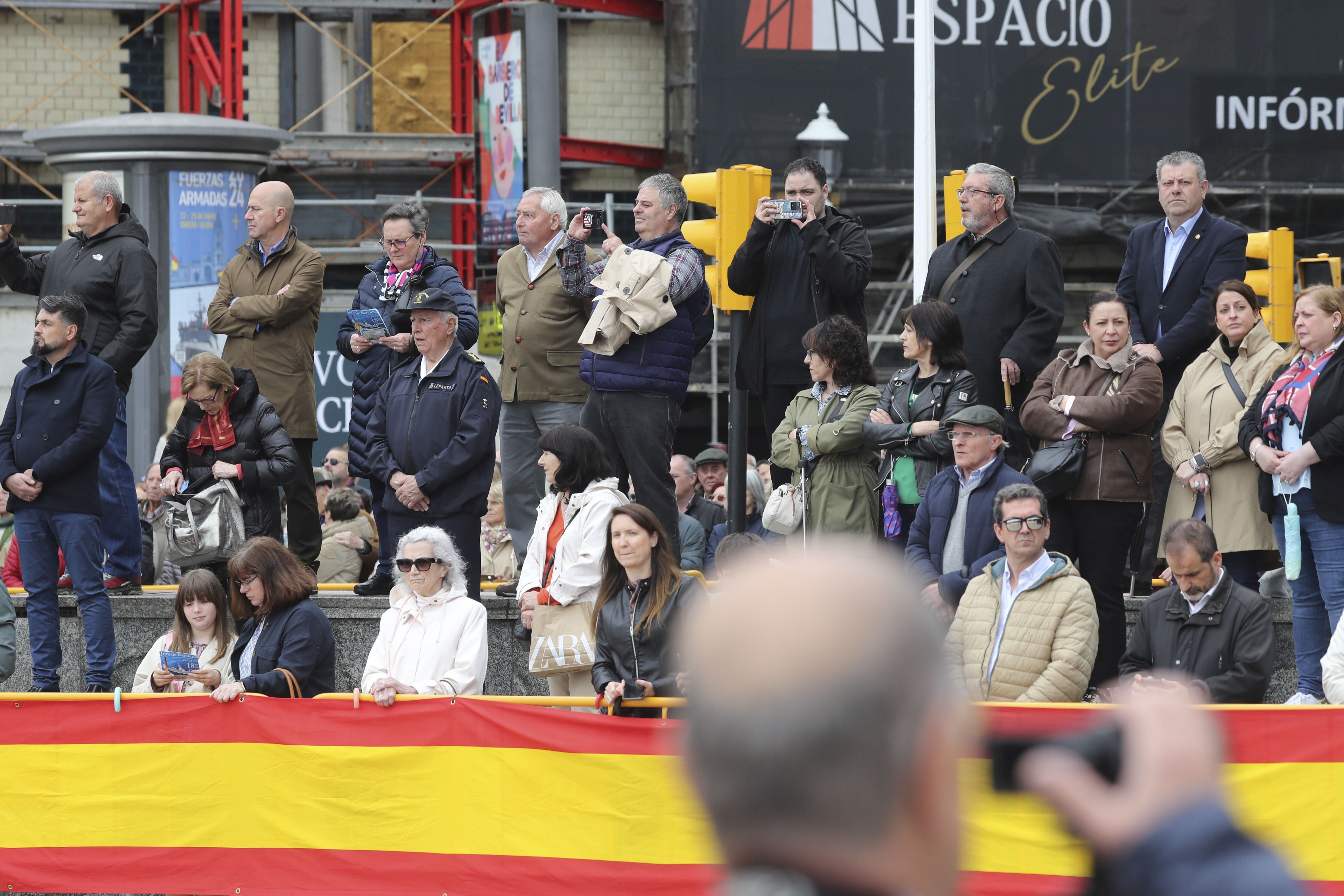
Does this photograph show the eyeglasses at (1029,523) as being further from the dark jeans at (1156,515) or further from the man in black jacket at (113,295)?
the man in black jacket at (113,295)

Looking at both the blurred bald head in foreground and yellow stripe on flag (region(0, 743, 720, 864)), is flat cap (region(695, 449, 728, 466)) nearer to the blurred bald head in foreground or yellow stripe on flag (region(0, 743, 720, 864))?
yellow stripe on flag (region(0, 743, 720, 864))

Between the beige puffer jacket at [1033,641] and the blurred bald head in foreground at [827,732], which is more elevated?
the blurred bald head in foreground at [827,732]

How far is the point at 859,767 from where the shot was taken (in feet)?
3.72

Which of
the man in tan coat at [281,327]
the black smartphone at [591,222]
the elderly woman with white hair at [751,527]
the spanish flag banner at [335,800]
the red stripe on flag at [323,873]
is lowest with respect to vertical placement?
the red stripe on flag at [323,873]

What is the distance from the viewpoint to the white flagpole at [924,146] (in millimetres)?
11219

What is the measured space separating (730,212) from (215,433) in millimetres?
2954

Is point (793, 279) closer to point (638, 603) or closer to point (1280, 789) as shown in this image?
point (638, 603)

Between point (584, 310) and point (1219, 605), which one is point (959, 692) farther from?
point (584, 310)

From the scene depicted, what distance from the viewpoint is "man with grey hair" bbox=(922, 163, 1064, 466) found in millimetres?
8305

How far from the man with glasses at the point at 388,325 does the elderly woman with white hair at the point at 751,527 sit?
1720 millimetres

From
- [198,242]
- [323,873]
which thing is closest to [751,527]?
[323,873]

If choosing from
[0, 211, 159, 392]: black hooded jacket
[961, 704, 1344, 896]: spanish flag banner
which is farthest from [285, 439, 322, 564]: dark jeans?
[961, 704, 1344, 896]: spanish flag banner

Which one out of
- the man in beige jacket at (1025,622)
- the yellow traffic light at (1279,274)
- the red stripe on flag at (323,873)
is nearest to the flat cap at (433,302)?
the red stripe on flag at (323,873)

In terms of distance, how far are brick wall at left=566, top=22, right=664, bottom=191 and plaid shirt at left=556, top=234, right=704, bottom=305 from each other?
520 inches
